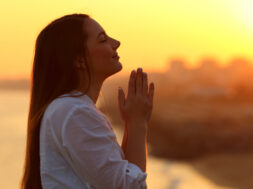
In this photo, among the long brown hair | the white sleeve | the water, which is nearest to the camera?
the white sleeve

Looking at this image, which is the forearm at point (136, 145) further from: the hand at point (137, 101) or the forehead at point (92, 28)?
the forehead at point (92, 28)

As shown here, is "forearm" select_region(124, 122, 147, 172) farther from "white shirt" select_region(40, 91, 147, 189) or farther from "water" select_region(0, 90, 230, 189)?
"water" select_region(0, 90, 230, 189)

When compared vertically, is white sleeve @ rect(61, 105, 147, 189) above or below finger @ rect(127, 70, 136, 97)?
below

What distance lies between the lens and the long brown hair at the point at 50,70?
5.47ft

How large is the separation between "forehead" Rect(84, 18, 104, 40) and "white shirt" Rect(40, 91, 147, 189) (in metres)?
0.24

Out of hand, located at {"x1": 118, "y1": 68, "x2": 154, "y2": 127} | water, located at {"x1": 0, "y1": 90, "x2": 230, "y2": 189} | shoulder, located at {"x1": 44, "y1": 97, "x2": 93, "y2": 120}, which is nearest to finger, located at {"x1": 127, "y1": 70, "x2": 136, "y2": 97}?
hand, located at {"x1": 118, "y1": 68, "x2": 154, "y2": 127}

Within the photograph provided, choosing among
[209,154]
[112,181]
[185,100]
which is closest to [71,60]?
[112,181]

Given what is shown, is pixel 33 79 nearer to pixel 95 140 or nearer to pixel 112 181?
pixel 95 140

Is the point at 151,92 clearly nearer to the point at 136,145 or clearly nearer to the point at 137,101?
the point at 137,101

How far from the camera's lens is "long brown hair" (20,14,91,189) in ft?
5.47

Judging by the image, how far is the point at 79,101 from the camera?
159cm

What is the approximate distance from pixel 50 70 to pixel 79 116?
0.23 metres

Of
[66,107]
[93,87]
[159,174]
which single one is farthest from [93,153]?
[159,174]

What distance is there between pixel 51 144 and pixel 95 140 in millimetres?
170
